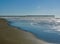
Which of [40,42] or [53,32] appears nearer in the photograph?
[40,42]

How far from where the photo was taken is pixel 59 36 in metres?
4.13

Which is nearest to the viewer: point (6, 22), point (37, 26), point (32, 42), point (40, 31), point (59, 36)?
point (32, 42)

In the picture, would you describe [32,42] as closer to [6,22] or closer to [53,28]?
[53,28]

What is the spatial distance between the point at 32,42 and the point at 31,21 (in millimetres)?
1958

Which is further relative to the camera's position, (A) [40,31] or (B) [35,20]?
(B) [35,20]

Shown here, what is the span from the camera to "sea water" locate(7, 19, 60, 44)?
4.04 m

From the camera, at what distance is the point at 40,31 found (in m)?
4.73

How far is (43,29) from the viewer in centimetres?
494

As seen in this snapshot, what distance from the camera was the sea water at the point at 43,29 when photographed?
159 inches

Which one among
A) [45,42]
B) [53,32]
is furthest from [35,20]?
[45,42]

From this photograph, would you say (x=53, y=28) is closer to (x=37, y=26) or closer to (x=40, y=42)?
(x=37, y=26)

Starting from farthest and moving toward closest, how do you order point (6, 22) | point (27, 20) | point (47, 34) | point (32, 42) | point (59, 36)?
point (6, 22) → point (27, 20) → point (47, 34) → point (59, 36) → point (32, 42)

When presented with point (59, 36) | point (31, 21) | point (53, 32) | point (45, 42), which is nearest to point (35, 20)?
point (31, 21)

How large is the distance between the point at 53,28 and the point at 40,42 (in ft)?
4.45
